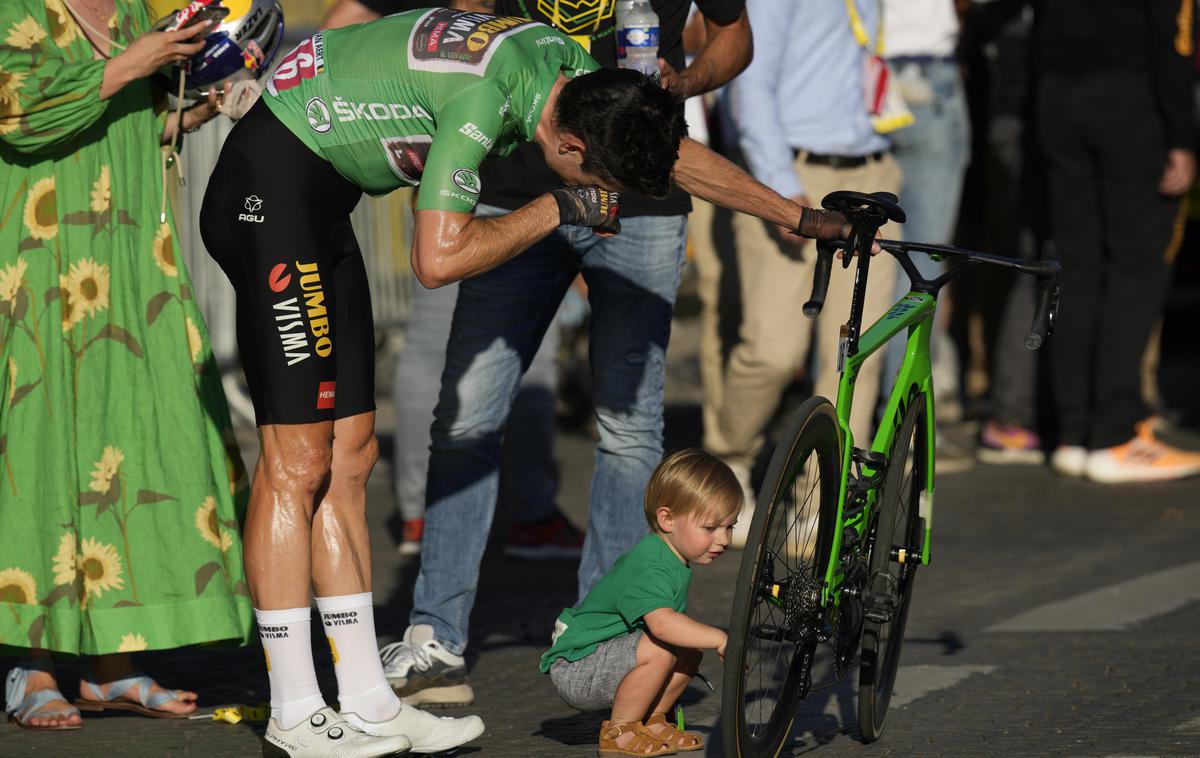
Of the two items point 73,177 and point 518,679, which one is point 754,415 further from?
point 73,177

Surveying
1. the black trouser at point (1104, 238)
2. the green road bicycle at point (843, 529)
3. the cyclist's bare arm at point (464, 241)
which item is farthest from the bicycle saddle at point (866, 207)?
the black trouser at point (1104, 238)

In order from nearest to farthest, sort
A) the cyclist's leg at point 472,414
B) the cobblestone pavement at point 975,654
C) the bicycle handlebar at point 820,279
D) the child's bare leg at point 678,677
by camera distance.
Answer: the bicycle handlebar at point 820,279
the child's bare leg at point 678,677
the cobblestone pavement at point 975,654
the cyclist's leg at point 472,414

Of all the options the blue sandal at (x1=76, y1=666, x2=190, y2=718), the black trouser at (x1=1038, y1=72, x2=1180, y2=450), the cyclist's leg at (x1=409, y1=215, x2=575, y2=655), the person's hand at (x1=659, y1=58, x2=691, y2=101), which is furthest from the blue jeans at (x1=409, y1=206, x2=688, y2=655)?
the black trouser at (x1=1038, y1=72, x2=1180, y2=450)

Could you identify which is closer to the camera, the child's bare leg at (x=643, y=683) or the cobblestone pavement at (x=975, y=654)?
the child's bare leg at (x=643, y=683)

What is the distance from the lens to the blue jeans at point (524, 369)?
4.95m

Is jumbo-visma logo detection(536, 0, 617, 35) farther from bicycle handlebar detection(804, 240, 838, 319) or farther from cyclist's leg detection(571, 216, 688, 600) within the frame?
bicycle handlebar detection(804, 240, 838, 319)

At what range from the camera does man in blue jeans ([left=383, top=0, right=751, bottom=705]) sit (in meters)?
4.95

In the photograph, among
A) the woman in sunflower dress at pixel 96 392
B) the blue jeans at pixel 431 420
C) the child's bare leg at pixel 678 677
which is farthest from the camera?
the blue jeans at pixel 431 420

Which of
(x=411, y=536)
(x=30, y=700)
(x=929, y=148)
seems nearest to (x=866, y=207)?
(x=30, y=700)

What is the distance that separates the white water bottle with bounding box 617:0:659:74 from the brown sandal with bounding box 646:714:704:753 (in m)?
1.61

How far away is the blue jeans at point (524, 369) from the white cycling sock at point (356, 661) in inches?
25.8

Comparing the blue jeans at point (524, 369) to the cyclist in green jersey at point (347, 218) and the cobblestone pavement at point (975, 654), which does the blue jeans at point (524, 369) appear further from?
the cyclist in green jersey at point (347, 218)

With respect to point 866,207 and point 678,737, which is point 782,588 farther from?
point 866,207

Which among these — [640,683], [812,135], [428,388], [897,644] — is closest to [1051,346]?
[812,135]
